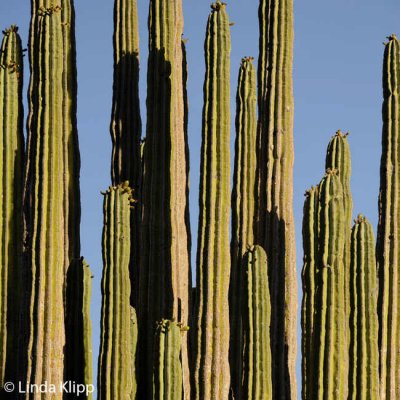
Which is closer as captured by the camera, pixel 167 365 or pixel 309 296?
pixel 167 365

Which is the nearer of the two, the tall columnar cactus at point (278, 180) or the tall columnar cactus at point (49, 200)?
the tall columnar cactus at point (49, 200)

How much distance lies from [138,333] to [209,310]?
880 mm

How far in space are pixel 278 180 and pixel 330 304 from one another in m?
1.98

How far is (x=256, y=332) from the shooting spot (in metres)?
11.0

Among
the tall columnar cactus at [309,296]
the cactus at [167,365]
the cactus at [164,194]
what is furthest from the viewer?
the cactus at [164,194]

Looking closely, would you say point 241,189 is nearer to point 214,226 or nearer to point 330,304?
point 214,226

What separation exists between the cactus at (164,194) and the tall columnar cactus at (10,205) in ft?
4.07

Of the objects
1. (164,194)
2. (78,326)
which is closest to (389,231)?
(164,194)

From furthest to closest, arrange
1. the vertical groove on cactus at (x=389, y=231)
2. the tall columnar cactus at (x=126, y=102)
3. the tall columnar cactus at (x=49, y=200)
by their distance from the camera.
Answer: the tall columnar cactus at (x=126, y=102), the vertical groove on cactus at (x=389, y=231), the tall columnar cactus at (x=49, y=200)

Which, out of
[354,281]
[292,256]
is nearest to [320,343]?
[354,281]

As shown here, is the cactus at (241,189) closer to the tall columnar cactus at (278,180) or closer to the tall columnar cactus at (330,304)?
the tall columnar cactus at (278,180)

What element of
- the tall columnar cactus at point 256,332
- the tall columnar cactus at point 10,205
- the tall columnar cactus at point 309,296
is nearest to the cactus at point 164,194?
the tall columnar cactus at point 256,332

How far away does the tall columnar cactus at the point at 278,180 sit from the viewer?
12.0m

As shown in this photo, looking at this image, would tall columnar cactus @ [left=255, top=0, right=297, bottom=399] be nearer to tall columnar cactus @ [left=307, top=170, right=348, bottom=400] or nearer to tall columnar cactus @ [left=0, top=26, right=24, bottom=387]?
tall columnar cactus @ [left=307, top=170, right=348, bottom=400]
